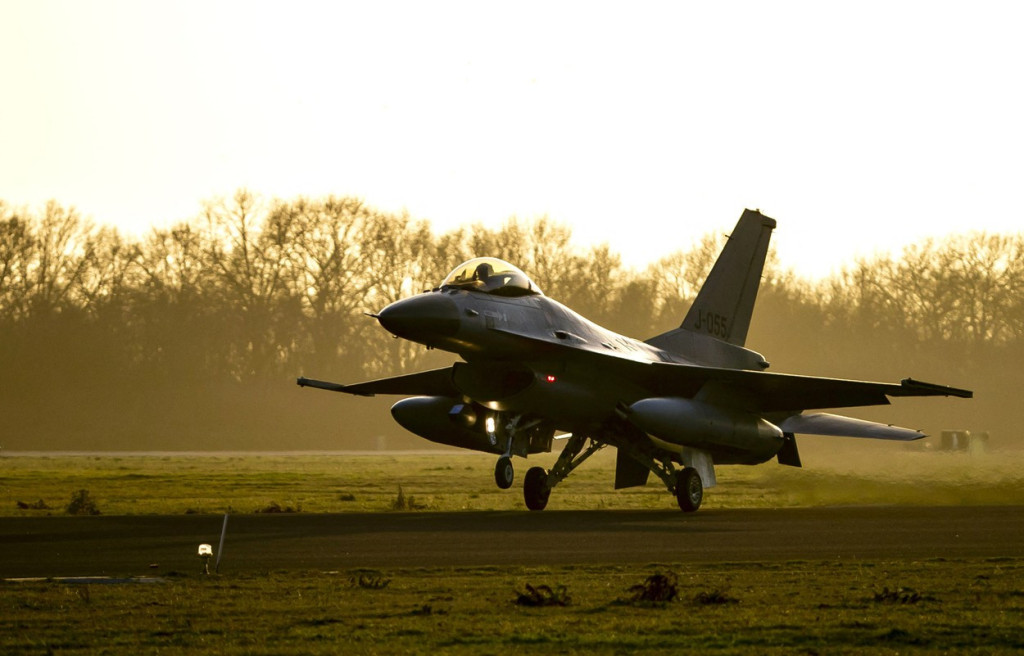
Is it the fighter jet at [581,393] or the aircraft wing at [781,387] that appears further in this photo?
the aircraft wing at [781,387]

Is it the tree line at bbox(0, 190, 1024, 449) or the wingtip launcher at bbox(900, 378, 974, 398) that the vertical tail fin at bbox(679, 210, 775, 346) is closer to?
the wingtip launcher at bbox(900, 378, 974, 398)

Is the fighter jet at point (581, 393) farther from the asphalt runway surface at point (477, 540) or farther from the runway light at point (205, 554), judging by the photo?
the runway light at point (205, 554)

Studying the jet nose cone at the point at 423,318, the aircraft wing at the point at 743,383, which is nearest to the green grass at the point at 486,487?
the aircraft wing at the point at 743,383

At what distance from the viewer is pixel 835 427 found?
25328mm

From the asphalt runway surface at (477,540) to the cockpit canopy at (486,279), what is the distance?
3.48m

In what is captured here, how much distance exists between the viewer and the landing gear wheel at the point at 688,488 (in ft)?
76.3

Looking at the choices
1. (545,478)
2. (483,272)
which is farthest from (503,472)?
(483,272)

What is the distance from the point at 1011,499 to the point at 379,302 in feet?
181

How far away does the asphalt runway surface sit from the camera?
46.0ft

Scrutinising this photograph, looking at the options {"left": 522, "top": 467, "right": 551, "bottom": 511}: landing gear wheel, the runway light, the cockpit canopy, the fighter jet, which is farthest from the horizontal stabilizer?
the runway light

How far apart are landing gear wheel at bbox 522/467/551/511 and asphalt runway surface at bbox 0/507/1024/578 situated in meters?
1.45

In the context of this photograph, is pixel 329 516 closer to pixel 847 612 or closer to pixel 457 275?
pixel 457 275

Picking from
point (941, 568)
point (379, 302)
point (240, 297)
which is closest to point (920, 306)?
point (379, 302)

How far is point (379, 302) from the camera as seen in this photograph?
3088 inches
